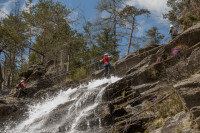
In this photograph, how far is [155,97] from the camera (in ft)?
24.9

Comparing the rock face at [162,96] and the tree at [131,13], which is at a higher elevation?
the tree at [131,13]

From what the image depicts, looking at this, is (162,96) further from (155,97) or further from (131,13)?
(131,13)

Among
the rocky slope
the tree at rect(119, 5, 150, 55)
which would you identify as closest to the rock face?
the rocky slope

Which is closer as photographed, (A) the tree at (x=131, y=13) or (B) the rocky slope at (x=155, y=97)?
(B) the rocky slope at (x=155, y=97)

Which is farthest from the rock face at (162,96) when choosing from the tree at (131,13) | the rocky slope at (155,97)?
the tree at (131,13)

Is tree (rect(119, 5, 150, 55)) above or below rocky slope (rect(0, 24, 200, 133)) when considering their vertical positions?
above

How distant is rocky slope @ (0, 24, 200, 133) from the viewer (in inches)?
168

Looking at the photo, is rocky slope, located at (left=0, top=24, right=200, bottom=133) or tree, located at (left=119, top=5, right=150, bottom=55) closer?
rocky slope, located at (left=0, top=24, right=200, bottom=133)

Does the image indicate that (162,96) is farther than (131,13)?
No

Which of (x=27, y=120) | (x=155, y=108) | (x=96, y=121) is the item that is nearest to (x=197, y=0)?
(x=155, y=108)

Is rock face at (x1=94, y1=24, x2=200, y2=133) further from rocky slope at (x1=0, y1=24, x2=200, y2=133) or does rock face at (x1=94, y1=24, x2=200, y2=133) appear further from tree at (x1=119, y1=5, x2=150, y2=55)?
tree at (x1=119, y1=5, x2=150, y2=55)

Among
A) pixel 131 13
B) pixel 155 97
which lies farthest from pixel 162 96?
pixel 131 13

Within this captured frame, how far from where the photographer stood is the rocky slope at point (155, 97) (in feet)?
14.0

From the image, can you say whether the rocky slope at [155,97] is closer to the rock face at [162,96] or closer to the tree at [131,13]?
the rock face at [162,96]
